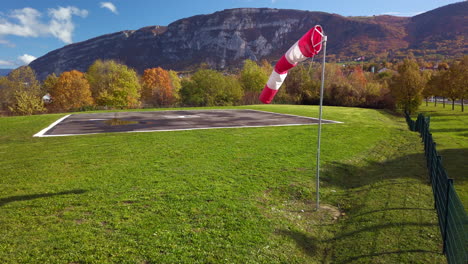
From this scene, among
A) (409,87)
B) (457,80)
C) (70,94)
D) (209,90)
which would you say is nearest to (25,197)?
(209,90)

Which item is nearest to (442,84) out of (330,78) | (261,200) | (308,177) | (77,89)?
(330,78)

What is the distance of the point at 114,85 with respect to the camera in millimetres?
48750

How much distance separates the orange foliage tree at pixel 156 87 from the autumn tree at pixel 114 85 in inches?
138

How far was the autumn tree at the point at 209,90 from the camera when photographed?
49.6 m

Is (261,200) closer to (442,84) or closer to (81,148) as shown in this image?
(81,148)

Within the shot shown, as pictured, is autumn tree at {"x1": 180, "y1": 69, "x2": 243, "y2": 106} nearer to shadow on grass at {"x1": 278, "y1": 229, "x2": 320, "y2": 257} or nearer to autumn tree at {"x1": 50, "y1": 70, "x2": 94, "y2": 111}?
autumn tree at {"x1": 50, "y1": 70, "x2": 94, "y2": 111}

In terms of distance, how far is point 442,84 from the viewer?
4259 centimetres

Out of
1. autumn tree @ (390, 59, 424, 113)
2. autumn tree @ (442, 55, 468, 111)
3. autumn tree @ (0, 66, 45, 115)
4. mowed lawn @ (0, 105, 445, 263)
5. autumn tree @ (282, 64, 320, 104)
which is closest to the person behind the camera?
mowed lawn @ (0, 105, 445, 263)

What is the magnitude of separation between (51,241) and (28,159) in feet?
24.6

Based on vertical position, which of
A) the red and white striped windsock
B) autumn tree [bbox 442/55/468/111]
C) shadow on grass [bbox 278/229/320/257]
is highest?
autumn tree [bbox 442/55/468/111]

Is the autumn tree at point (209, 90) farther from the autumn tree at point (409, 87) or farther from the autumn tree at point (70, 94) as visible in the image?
the autumn tree at point (70, 94)

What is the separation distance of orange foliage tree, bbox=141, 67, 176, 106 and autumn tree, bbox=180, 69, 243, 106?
20.3m

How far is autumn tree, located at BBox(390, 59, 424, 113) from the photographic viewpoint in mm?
40219

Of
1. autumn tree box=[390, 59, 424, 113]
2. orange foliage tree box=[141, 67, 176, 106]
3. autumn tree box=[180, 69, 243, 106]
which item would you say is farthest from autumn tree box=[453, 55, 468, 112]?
orange foliage tree box=[141, 67, 176, 106]
